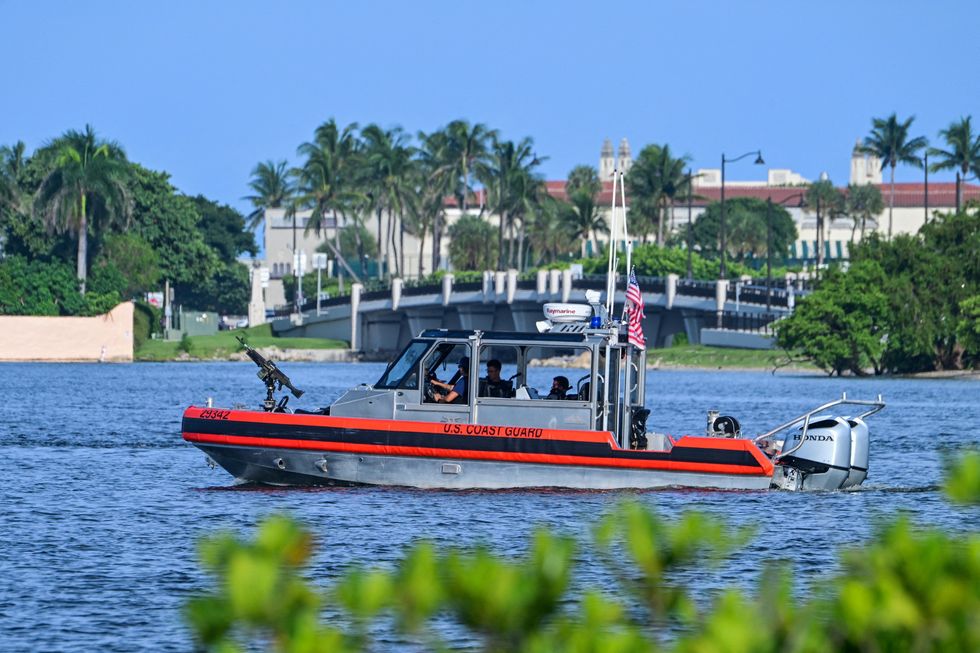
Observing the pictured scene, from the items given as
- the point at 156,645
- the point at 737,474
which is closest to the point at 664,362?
the point at 737,474

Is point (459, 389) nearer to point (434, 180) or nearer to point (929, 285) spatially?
point (929, 285)

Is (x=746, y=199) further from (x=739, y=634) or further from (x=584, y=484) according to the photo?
(x=739, y=634)

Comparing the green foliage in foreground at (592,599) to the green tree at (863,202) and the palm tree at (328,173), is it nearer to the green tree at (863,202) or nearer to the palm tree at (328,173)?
the palm tree at (328,173)

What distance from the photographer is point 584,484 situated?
2172cm

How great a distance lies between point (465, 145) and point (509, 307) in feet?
84.1

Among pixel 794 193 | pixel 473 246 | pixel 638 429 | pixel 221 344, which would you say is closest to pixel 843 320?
pixel 221 344

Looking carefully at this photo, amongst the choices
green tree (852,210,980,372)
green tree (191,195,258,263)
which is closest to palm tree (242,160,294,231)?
green tree (191,195,258,263)

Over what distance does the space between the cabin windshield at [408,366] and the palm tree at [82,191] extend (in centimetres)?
7714

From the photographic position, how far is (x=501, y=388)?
2170 cm

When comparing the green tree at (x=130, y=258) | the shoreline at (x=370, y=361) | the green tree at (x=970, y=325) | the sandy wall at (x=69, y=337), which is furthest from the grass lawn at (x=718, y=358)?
the green tree at (x=130, y=258)

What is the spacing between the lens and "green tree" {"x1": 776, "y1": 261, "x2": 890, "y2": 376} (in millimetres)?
75938

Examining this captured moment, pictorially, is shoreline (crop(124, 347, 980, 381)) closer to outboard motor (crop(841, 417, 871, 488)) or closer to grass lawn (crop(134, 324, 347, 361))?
grass lawn (crop(134, 324, 347, 361))

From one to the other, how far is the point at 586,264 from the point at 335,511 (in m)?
106

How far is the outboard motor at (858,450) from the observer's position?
2234 cm
